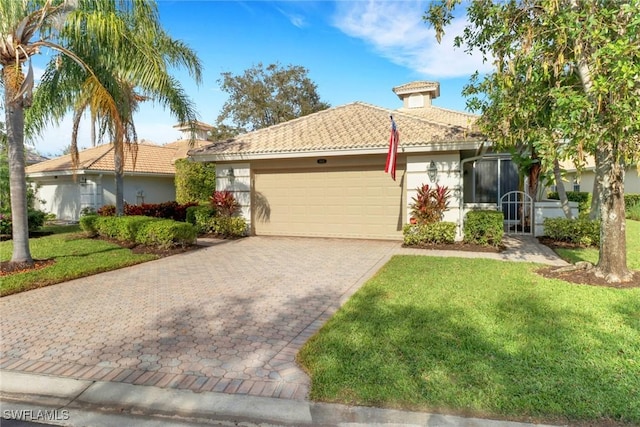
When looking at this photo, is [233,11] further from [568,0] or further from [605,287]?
[605,287]

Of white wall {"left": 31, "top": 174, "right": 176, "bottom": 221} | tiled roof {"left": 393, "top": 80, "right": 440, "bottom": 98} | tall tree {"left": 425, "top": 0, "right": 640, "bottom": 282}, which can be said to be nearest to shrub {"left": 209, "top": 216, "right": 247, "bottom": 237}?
tall tree {"left": 425, "top": 0, "right": 640, "bottom": 282}

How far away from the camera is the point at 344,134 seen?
42.0ft

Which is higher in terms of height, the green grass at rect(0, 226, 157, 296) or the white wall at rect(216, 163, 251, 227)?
the white wall at rect(216, 163, 251, 227)

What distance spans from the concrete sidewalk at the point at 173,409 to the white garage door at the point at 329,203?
937 centimetres

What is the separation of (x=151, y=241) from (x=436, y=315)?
833 cm

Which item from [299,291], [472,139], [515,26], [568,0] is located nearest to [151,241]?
[299,291]

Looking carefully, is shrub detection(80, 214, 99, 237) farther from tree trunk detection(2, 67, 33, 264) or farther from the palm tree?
tree trunk detection(2, 67, 33, 264)

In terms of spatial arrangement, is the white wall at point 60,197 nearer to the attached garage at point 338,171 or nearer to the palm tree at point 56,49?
the attached garage at point 338,171

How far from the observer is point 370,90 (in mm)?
18906

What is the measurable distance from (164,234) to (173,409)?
7.73 metres

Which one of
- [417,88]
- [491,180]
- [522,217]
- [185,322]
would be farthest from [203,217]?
[417,88]

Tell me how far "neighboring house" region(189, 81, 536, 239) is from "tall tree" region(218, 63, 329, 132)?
677 inches

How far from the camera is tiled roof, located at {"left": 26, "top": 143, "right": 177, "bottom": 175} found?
19094 millimetres

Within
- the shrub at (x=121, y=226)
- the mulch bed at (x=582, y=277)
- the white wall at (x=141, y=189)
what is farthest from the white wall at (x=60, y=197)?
the mulch bed at (x=582, y=277)
